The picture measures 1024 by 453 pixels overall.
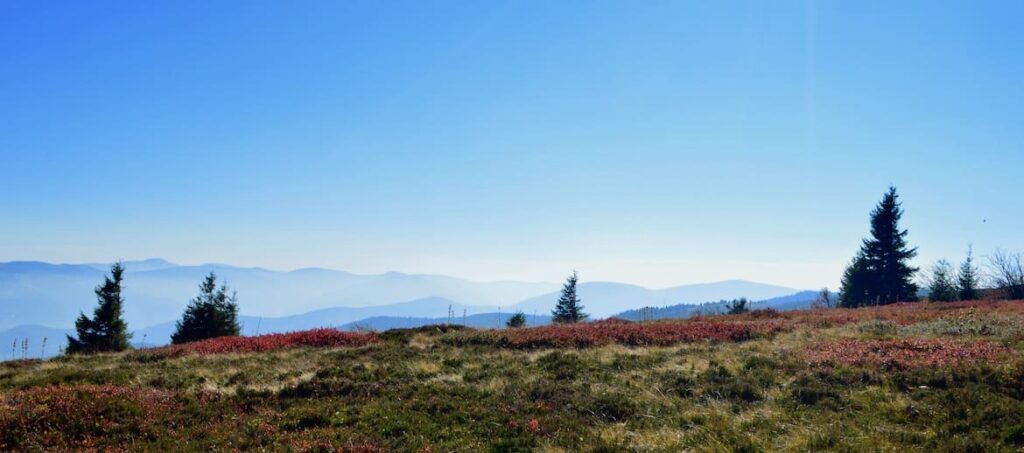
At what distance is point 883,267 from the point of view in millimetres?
53156

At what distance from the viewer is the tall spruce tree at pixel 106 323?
122ft

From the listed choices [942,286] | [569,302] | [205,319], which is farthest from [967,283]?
[205,319]

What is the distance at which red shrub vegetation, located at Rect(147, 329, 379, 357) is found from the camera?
23109mm

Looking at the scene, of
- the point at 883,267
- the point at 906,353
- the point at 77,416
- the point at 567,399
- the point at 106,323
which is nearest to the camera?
the point at 77,416

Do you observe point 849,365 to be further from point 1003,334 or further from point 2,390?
point 2,390

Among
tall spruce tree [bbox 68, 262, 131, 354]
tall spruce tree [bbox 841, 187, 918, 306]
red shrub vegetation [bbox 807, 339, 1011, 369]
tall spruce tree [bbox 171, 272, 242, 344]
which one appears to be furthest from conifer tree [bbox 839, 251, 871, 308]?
tall spruce tree [bbox 68, 262, 131, 354]

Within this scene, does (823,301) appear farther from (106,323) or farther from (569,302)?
(106,323)

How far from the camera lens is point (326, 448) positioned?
952 cm

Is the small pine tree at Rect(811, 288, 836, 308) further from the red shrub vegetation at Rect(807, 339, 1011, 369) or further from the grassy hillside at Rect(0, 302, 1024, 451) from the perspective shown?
the red shrub vegetation at Rect(807, 339, 1011, 369)

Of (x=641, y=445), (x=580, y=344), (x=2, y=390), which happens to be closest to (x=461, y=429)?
(x=641, y=445)

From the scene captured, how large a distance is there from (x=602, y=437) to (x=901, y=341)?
1299cm

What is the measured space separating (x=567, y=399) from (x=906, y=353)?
1007 centimetres

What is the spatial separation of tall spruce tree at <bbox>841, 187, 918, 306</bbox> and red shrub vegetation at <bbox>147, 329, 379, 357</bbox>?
50.7m

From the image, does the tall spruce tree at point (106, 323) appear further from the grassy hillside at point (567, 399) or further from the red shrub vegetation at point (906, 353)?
the red shrub vegetation at point (906, 353)
